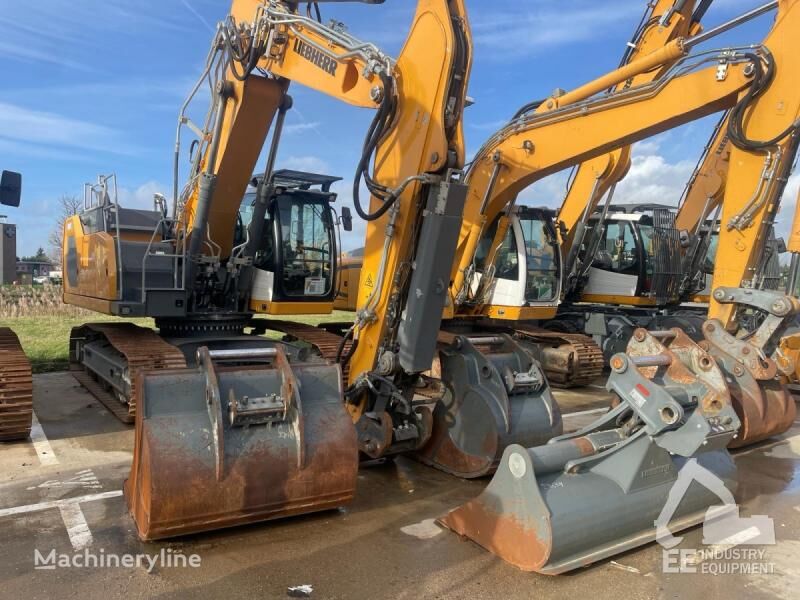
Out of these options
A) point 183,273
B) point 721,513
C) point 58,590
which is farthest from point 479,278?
point 58,590

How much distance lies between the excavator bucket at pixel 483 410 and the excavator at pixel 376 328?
0.02m

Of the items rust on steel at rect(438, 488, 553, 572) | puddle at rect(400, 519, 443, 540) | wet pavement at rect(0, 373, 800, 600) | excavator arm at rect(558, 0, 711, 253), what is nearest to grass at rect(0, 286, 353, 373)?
excavator arm at rect(558, 0, 711, 253)

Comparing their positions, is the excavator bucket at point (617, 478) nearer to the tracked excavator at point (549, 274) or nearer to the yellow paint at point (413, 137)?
the yellow paint at point (413, 137)

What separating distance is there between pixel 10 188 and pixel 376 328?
3.95 m

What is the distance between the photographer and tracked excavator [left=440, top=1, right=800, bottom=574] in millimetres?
3809

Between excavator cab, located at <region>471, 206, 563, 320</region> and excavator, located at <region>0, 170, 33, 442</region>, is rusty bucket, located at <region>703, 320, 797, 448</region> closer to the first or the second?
excavator cab, located at <region>471, 206, 563, 320</region>

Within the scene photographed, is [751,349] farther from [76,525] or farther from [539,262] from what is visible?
[76,525]

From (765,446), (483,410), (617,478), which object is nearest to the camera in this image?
(617,478)

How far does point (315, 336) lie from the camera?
324 inches

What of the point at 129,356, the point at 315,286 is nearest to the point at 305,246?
Result: the point at 315,286

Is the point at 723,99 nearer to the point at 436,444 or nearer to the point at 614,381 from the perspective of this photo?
the point at 614,381

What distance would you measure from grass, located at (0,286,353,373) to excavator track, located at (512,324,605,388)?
4.19m

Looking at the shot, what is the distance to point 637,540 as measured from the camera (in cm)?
401

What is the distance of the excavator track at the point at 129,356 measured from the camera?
647cm
